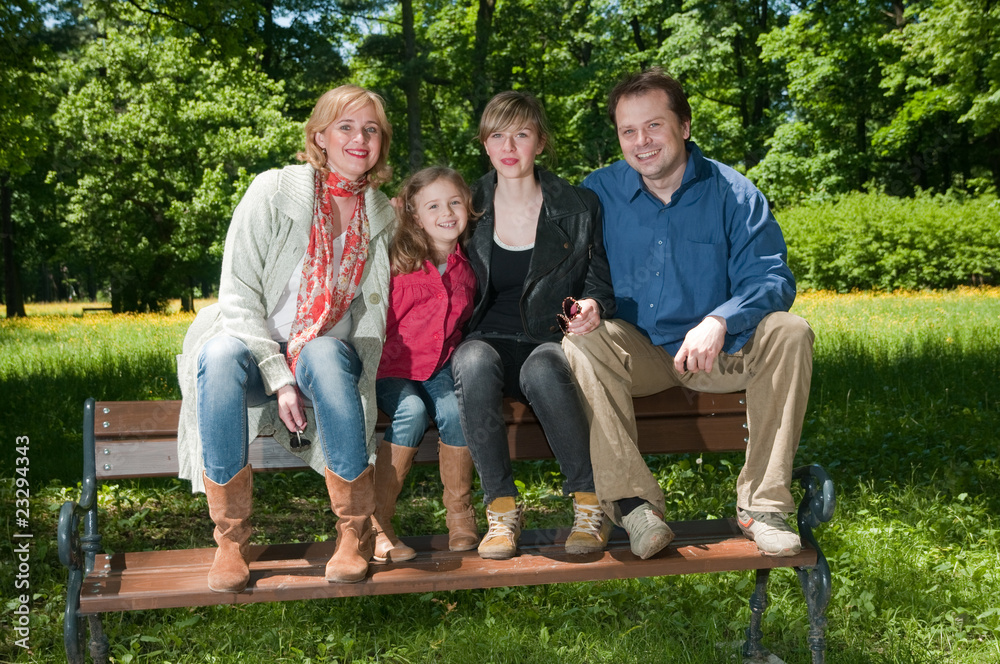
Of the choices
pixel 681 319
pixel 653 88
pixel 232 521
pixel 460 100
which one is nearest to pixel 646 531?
pixel 681 319

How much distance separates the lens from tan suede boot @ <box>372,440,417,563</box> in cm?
291

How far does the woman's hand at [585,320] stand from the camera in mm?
3012

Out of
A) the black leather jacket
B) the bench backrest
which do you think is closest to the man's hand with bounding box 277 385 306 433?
the bench backrest

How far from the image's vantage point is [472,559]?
277 centimetres

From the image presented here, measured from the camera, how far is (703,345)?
2.89 m

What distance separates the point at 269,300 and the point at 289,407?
0.46 meters

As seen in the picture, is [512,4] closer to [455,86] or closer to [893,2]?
[455,86]

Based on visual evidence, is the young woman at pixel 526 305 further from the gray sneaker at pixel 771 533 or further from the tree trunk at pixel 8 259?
the tree trunk at pixel 8 259

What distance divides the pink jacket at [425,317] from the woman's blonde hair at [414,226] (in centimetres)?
4

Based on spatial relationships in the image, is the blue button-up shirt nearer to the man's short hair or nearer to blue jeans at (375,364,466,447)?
the man's short hair

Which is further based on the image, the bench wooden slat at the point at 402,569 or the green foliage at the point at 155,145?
the green foliage at the point at 155,145

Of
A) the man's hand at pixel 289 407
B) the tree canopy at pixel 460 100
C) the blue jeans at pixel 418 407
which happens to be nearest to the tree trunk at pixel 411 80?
the tree canopy at pixel 460 100

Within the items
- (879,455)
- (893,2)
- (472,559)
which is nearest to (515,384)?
(472,559)

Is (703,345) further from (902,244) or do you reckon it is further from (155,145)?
(155,145)
